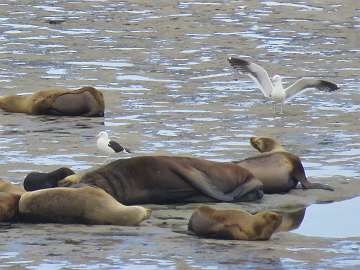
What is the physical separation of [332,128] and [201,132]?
50.7 inches

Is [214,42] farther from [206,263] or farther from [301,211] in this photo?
[206,263]

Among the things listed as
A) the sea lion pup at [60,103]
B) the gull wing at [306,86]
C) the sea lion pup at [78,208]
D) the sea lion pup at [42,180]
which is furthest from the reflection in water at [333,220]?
the sea lion pup at [60,103]

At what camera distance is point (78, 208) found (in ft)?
30.8

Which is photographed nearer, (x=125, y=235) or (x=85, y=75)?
(x=125, y=235)

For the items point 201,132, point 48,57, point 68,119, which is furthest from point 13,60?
point 201,132

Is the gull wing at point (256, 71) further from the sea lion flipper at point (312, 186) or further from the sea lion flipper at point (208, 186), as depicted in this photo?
the sea lion flipper at point (208, 186)

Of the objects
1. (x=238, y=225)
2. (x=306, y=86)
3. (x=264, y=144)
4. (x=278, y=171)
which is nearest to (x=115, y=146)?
(x=264, y=144)

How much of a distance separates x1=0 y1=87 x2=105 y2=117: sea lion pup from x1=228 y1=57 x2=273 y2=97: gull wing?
60.9 inches

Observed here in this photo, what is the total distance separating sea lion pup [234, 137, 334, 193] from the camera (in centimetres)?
1085

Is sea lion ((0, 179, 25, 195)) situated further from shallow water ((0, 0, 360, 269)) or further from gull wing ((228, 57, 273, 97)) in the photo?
gull wing ((228, 57, 273, 97))

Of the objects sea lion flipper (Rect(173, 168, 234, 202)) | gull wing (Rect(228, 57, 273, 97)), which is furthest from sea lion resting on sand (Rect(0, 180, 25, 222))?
gull wing (Rect(228, 57, 273, 97))

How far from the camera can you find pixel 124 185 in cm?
1020

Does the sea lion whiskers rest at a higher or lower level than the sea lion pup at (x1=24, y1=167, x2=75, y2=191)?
lower

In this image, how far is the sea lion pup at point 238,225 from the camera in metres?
8.99
